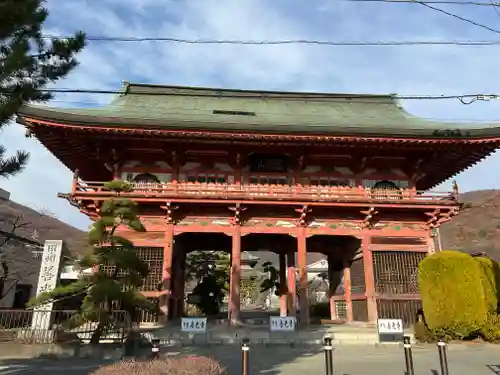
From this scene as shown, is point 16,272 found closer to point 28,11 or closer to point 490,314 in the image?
point 28,11

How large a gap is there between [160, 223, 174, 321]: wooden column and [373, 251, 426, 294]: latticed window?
8870 millimetres

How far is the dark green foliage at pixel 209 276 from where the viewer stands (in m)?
25.8

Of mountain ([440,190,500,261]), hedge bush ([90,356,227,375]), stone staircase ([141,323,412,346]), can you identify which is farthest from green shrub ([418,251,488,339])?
mountain ([440,190,500,261])

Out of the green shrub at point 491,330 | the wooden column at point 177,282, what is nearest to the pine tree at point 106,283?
the wooden column at point 177,282

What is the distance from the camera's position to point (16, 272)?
24.1 metres

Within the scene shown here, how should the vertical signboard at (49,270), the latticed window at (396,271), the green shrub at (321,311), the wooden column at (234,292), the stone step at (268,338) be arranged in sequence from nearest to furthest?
the vertical signboard at (49,270) → the stone step at (268,338) → the wooden column at (234,292) → the latticed window at (396,271) → the green shrub at (321,311)

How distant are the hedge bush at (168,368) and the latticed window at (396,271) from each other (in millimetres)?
12621

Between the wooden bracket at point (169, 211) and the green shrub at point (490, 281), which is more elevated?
the wooden bracket at point (169, 211)

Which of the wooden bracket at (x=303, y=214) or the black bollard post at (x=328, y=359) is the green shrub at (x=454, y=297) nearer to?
the wooden bracket at (x=303, y=214)

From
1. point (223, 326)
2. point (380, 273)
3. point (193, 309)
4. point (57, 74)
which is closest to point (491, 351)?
point (380, 273)

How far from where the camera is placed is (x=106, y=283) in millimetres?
11586

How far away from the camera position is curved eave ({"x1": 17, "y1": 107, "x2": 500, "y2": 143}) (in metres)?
16.0

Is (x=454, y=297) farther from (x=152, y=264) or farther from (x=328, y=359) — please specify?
(x=152, y=264)

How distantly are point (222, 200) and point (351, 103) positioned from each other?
12.3 metres
